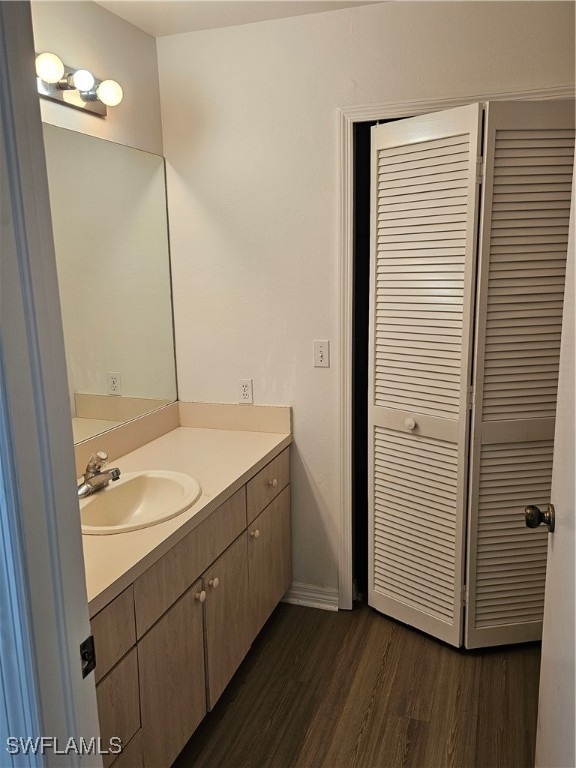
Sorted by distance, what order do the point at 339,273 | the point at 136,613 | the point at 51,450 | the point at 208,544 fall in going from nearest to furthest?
1. the point at 51,450
2. the point at 136,613
3. the point at 208,544
4. the point at 339,273

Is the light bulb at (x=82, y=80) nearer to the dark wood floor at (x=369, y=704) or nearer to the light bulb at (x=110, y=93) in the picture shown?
the light bulb at (x=110, y=93)

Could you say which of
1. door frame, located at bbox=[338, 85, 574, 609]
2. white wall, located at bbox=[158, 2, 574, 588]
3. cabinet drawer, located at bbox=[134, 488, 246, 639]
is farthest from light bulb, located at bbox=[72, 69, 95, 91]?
cabinet drawer, located at bbox=[134, 488, 246, 639]

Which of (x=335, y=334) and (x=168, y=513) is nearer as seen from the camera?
(x=168, y=513)

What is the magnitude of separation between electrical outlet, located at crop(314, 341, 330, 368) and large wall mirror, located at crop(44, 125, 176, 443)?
678mm

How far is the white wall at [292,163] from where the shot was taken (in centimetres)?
221

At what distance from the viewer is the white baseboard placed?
9.06 feet

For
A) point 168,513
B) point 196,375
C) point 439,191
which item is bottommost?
point 168,513

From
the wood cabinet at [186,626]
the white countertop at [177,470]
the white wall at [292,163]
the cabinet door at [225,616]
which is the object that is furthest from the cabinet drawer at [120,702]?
the white wall at [292,163]

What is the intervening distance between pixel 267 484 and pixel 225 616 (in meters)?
0.54

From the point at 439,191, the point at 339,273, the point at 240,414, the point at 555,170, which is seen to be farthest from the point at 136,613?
the point at 555,170

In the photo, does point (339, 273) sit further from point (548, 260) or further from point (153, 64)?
point (153, 64)

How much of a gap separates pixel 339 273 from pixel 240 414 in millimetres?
761

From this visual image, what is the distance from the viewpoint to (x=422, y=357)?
234 centimetres

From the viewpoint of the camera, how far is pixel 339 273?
98.0 inches
